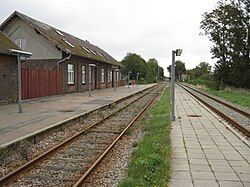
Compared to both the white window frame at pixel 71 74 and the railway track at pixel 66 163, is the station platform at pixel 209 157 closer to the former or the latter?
the railway track at pixel 66 163

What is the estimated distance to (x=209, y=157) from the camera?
7637 mm

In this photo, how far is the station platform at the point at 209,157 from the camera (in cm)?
598

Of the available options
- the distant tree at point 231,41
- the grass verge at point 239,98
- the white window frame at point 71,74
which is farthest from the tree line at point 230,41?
the white window frame at point 71,74

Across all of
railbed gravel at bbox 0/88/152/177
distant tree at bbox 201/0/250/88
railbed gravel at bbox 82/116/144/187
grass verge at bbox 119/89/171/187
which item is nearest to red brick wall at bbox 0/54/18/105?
railbed gravel at bbox 0/88/152/177

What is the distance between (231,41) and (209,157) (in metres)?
39.6

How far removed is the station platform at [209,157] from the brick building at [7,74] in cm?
1132

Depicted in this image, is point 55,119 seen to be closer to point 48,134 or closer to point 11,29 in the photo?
point 48,134

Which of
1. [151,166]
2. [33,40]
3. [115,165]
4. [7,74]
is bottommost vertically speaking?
[115,165]

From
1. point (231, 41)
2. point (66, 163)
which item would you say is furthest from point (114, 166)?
point (231, 41)

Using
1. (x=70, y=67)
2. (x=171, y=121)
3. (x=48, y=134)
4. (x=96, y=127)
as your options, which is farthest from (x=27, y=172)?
(x=70, y=67)

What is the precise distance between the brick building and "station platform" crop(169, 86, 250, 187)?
37.1ft

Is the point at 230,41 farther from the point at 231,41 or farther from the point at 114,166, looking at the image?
the point at 114,166

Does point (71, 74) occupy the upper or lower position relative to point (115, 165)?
upper

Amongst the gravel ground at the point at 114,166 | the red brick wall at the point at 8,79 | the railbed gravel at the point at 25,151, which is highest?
the red brick wall at the point at 8,79
